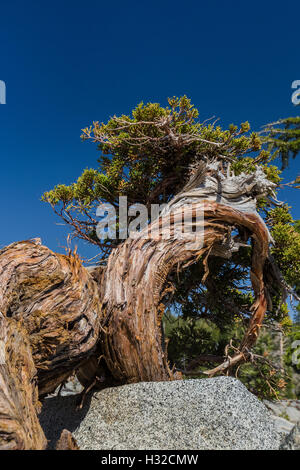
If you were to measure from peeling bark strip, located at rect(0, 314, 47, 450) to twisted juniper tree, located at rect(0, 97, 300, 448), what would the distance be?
0.5 inches

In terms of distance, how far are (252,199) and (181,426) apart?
596 centimetres

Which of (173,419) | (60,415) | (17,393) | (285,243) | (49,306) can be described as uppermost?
(285,243)

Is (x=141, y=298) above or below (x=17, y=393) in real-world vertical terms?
above

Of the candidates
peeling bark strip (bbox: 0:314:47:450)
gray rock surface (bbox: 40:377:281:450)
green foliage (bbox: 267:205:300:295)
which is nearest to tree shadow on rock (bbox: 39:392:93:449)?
gray rock surface (bbox: 40:377:281:450)

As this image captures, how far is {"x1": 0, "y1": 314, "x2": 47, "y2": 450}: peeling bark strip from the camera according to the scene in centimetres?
251

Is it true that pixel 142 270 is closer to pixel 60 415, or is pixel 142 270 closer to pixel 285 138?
pixel 60 415

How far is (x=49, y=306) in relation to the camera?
4.43 metres

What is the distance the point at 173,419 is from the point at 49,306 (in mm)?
2091

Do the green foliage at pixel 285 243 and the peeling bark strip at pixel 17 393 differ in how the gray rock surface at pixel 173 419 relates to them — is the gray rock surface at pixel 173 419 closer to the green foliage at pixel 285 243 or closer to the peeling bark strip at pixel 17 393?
the peeling bark strip at pixel 17 393

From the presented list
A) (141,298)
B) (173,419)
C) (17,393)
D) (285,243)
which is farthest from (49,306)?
(285,243)

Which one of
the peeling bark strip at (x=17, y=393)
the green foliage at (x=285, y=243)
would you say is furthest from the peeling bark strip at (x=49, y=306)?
the green foliage at (x=285, y=243)

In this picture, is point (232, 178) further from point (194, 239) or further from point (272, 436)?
point (272, 436)
